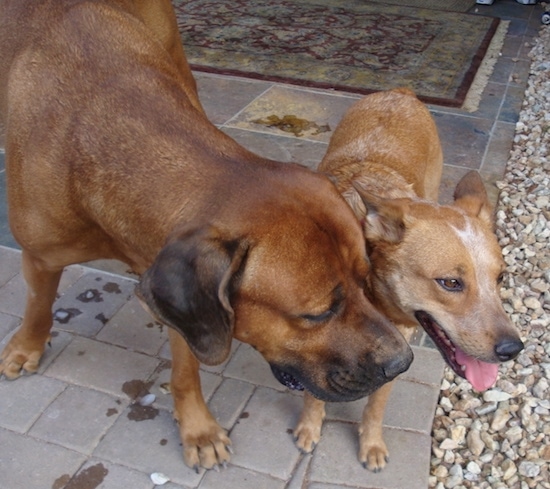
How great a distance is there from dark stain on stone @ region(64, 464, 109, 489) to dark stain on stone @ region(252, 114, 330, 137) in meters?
3.49

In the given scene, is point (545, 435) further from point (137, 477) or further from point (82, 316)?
point (82, 316)

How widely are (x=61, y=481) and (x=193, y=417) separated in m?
0.60

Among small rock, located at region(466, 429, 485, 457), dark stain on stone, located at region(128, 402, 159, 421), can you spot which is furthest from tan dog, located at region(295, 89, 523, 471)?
dark stain on stone, located at region(128, 402, 159, 421)

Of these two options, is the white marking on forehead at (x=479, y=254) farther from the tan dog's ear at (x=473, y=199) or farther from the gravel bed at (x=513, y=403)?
the gravel bed at (x=513, y=403)

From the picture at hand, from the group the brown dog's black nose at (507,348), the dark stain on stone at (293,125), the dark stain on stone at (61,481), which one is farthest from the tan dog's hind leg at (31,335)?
the dark stain on stone at (293,125)

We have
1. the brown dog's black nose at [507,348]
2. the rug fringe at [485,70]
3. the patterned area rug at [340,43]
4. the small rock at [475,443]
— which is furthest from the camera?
the patterned area rug at [340,43]

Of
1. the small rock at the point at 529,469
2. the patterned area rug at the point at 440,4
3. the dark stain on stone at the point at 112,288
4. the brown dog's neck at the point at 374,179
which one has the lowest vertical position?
the patterned area rug at the point at 440,4

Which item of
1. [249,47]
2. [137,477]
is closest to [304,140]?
[249,47]

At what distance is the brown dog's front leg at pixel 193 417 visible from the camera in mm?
2955

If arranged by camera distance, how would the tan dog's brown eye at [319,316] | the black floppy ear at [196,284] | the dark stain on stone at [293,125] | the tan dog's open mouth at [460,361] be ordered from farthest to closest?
the dark stain on stone at [293,125] < the tan dog's open mouth at [460,361] < the tan dog's brown eye at [319,316] < the black floppy ear at [196,284]

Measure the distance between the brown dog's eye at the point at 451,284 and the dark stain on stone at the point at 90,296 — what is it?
6.68 ft

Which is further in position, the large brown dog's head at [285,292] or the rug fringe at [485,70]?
the rug fringe at [485,70]

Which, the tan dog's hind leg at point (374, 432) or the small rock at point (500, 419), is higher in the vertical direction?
the tan dog's hind leg at point (374, 432)

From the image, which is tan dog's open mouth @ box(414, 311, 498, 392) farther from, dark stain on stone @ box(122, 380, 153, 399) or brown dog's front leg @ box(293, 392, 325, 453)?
dark stain on stone @ box(122, 380, 153, 399)
